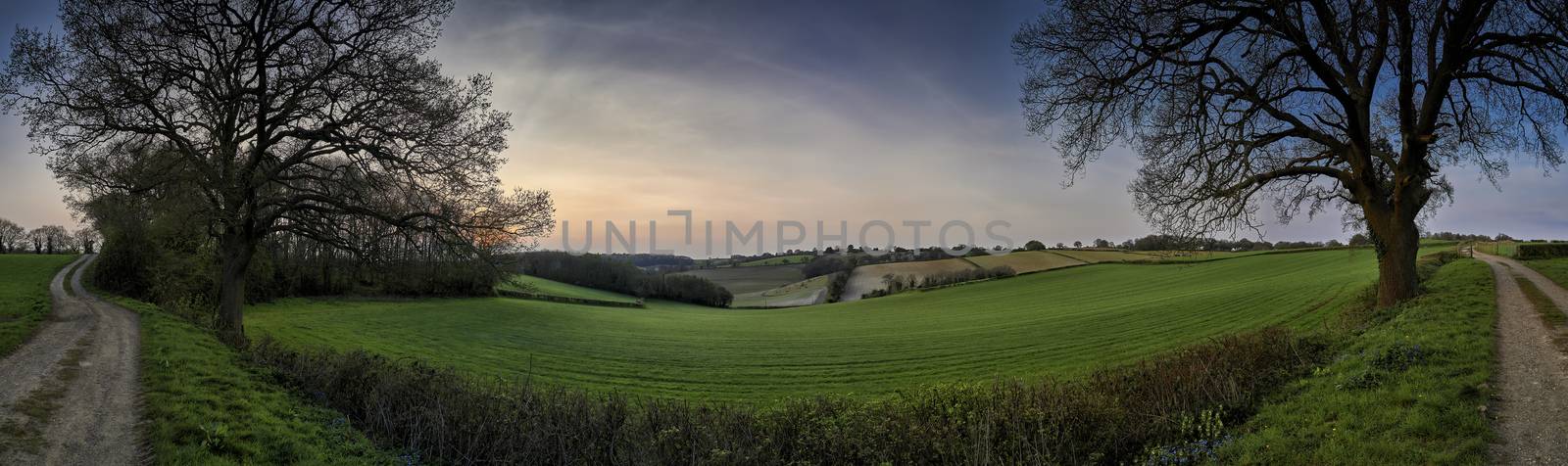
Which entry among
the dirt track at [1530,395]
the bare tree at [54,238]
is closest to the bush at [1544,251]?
the dirt track at [1530,395]

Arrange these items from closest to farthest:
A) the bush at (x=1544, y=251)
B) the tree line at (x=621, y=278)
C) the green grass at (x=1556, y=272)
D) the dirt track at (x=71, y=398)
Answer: the dirt track at (x=71, y=398) < the green grass at (x=1556, y=272) < the bush at (x=1544, y=251) < the tree line at (x=621, y=278)

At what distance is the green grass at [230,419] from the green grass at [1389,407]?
1100cm

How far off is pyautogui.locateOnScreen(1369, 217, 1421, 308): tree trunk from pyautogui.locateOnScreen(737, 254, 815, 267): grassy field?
98.3 metres

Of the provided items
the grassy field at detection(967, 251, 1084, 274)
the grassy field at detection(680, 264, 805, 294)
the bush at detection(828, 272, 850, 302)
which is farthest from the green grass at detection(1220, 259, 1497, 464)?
the grassy field at detection(680, 264, 805, 294)

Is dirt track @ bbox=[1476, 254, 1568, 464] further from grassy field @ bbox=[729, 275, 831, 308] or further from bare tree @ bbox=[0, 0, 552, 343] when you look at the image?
grassy field @ bbox=[729, 275, 831, 308]

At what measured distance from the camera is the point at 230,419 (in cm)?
856

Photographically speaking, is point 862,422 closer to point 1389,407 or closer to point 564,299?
point 1389,407

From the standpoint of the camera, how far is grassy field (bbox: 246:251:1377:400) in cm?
1883

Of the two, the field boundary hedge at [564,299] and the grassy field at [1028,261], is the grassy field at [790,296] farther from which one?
the grassy field at [1028,261]

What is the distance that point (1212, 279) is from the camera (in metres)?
37.2

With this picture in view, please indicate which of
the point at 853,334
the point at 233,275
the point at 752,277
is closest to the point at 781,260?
the point at 752,277

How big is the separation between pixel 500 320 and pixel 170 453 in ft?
109

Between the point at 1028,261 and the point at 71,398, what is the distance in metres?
68.3

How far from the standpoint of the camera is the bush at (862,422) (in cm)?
744
